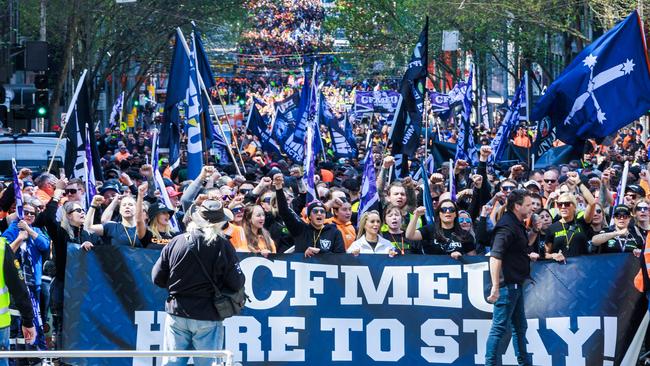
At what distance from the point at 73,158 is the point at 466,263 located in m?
5.53

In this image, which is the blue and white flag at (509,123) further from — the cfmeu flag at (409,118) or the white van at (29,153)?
the white van at (29,153)

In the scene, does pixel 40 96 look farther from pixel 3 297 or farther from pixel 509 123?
pixel 3 297

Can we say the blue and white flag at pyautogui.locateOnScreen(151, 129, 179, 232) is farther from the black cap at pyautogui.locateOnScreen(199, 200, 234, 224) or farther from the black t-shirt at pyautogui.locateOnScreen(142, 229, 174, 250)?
the black cap at pyautogui.locateOnScreen(199, 200, 234, 224)

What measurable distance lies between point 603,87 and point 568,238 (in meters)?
2.85

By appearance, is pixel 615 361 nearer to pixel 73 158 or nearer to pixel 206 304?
pixel 206 304

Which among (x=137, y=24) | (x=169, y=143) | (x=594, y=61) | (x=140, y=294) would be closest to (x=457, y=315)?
(x=140, y=294)

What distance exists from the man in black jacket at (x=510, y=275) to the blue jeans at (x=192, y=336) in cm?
226

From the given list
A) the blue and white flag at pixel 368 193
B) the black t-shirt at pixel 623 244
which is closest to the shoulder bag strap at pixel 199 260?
the black t-shirt at pixel 623 244

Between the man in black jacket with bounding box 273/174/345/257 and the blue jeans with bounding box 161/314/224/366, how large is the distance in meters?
2.21

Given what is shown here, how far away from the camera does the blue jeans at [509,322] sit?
10.4 metres

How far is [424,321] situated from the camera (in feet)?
36.3

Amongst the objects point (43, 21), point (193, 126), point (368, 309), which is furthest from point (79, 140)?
point (43, 21)

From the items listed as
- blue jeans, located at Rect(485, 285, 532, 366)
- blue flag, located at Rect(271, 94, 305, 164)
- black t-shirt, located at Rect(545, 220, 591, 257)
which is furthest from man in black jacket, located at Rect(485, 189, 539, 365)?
blue flag, located at Rect(271, 94, 305, 164)

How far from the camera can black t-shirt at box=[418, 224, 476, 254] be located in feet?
38.4
